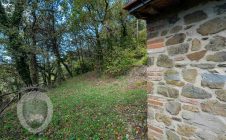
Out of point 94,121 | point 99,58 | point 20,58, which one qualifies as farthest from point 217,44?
point 99,58

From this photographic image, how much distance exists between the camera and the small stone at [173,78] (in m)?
3.23

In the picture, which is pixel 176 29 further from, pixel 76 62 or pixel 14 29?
pixel 76 62

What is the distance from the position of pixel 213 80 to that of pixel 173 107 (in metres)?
0.86

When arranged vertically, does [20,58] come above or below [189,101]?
above

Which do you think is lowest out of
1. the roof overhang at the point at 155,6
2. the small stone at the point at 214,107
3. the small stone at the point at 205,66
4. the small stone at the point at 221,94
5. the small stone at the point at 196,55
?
the small stone at the point at 214,107

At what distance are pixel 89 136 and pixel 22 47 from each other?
286 inches

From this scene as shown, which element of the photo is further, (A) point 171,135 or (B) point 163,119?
(B) point 163,119

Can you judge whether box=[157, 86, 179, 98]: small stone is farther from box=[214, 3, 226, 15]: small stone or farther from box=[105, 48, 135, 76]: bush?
box=[105, 48, 135, 76]: bush

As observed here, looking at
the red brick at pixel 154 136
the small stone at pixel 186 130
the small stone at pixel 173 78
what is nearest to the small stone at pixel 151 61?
the small stone at pixel 173 78

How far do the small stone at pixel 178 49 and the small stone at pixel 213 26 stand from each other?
300 mm

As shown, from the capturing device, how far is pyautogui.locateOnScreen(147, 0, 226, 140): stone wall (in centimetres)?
266

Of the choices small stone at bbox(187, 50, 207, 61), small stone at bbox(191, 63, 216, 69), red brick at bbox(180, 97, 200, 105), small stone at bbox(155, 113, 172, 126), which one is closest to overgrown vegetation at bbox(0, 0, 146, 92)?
small stone at bbox(155, 113, 172, 126)

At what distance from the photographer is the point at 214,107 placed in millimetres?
2746

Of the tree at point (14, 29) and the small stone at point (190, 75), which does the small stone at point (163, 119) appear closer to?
the small stone at point (190, 75)
